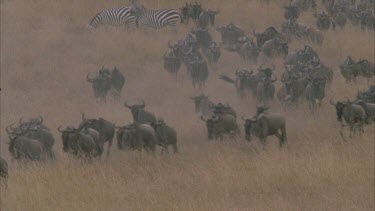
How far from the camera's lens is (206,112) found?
1828 cm

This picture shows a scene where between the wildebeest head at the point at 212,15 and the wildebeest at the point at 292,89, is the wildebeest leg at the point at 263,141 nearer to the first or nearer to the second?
the wildebeest at the point at 292,89

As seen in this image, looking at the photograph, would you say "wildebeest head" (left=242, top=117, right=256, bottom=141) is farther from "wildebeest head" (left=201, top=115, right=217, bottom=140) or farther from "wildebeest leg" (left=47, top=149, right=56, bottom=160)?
"wildebeest leg" (left=47, top=149, right=56, bottom=160)

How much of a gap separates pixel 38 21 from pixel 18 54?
3.79 meters

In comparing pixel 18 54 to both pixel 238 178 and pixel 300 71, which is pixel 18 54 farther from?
pixel 238 178

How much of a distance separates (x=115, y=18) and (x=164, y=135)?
1584 centimetres

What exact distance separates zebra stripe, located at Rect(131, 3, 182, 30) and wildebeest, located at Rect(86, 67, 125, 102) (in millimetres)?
7705

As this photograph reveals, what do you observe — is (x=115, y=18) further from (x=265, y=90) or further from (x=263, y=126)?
(x=263, y=126)

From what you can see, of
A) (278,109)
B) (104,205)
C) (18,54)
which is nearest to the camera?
(104,205)

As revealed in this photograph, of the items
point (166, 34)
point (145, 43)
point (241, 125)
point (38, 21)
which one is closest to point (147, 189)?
point (241, 125)

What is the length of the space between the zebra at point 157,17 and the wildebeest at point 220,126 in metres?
14.1

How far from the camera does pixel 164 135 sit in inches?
593

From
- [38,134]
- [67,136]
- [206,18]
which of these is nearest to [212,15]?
[206,18]

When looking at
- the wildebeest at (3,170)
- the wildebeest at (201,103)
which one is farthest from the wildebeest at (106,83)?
the wildebeest at (3,170)

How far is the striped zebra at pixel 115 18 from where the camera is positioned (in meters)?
29.6
